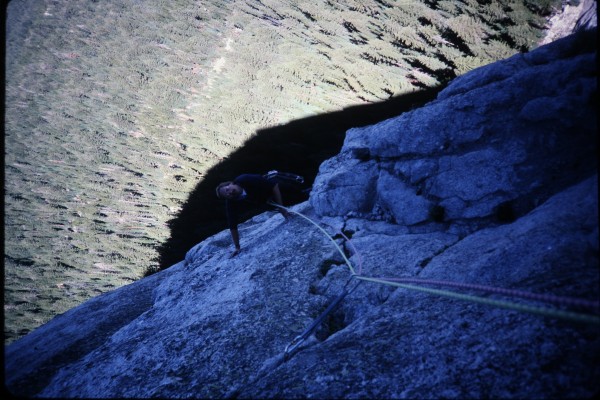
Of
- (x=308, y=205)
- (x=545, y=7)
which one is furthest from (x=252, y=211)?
(x=545, y=7)

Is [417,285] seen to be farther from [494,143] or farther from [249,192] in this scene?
[249,192]

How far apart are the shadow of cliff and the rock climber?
5.84ft

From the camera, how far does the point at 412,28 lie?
4805 mm

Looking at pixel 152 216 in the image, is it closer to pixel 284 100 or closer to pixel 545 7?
pixel 284 100

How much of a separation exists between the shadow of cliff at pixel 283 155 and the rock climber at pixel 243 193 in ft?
5.84

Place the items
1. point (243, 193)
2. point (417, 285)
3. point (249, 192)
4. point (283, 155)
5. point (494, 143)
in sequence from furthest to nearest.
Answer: point (283, 155) < point (249, 192) < point (243, 193) < point (494, 143) < point (417, 285)

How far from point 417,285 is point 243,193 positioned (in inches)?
121

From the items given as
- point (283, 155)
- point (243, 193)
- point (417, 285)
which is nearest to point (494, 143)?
point (417, 285)

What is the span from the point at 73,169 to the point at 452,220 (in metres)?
11.1

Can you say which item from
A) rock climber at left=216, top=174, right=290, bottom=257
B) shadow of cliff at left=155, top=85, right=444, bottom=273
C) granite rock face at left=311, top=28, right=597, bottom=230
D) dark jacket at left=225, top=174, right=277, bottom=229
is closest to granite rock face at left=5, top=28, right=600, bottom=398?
granite rock face at left=311, top=28, right=597, bottom=230

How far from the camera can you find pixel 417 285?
7.84ft

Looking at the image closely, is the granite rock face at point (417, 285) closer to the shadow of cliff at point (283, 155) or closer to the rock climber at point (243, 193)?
the rock climber at point (243, 193)

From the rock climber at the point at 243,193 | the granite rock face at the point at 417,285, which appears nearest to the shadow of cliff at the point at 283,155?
the rock climber at the point at 243,193

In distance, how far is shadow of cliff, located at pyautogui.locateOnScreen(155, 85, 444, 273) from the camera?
24.4 ft
